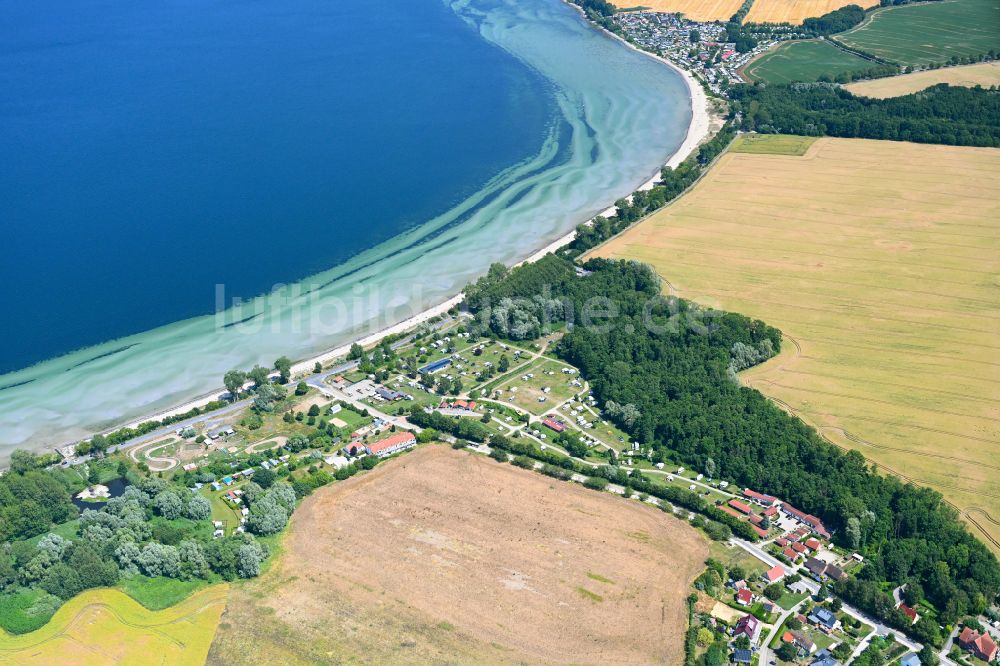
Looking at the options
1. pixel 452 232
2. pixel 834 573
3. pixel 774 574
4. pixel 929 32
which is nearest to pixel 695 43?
pixel 929 32

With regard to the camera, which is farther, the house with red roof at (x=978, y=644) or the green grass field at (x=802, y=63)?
the green grass field at (x=802, y=63)

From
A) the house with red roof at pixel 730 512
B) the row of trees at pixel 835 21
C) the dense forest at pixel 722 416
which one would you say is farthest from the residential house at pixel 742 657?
the row of trees at pixel 835 21

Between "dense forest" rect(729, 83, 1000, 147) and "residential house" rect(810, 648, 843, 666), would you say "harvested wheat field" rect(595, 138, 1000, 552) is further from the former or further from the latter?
"residential house" rect(810, 648, 843, 666)

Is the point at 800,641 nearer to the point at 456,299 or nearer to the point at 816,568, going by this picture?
the point at 816,568

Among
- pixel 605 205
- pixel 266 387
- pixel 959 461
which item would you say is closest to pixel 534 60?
pixel 605 205

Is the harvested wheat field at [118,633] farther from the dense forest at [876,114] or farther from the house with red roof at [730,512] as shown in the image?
the dense forest at [876,114]

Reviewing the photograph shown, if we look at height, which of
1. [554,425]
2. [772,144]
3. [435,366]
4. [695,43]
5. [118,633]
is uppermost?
[695,43]
